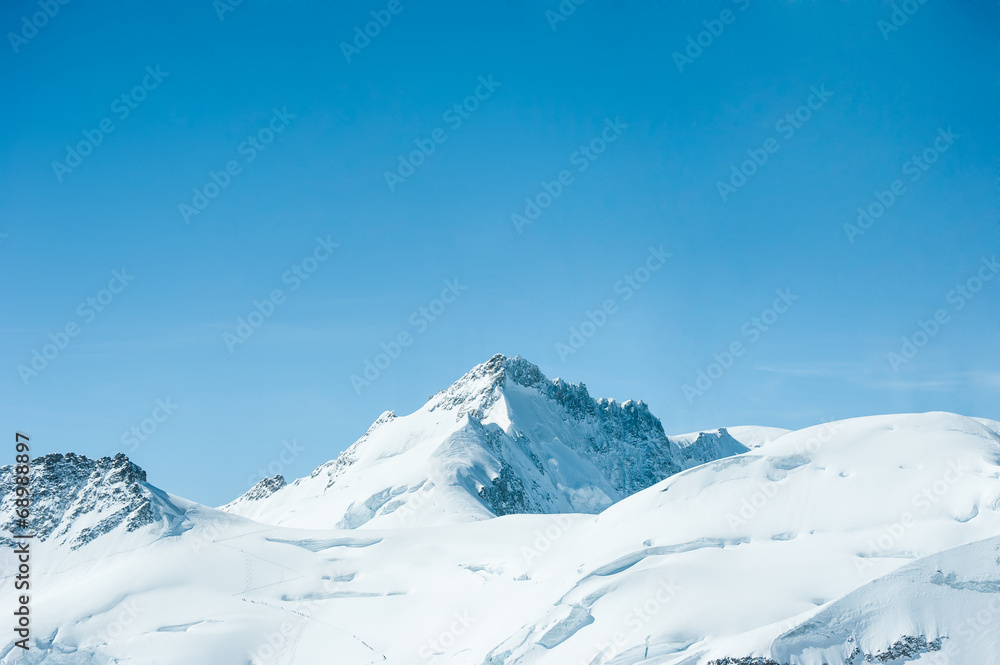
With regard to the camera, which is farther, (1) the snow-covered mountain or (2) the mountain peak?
(2) the mountain peak

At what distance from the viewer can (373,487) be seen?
118375mm

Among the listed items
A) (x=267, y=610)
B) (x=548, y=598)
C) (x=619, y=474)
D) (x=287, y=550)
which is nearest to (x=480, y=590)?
(x=548, y=598)

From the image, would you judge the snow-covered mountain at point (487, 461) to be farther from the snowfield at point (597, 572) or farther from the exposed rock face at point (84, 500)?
the exposed rock face at point (84, 500)

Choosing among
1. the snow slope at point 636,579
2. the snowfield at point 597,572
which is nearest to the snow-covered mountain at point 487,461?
the snowfield at point 597,572

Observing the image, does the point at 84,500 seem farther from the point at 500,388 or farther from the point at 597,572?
the point at 500,388

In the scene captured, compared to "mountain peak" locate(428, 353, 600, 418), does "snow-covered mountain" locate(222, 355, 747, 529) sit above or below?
below

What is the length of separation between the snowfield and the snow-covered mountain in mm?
10833

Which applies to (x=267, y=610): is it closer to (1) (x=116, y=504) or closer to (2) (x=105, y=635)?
(2) (x=105, y=635)

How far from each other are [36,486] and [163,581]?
28767mm

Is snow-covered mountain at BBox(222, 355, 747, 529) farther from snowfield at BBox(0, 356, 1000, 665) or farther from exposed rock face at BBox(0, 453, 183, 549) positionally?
exposed rock face at BBox(0, 453, 183, 549)

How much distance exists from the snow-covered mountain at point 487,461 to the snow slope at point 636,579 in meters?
27.9

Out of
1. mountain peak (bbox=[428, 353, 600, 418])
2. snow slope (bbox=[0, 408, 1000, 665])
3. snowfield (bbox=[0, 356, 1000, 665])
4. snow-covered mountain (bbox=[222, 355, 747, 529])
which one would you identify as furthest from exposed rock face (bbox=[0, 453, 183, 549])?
mountain peak (bbox=[428, 353, 600, 418])

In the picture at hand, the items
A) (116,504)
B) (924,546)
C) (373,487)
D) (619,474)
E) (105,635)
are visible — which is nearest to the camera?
(924,546)

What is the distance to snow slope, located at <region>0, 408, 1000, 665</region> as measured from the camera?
4772 cm
